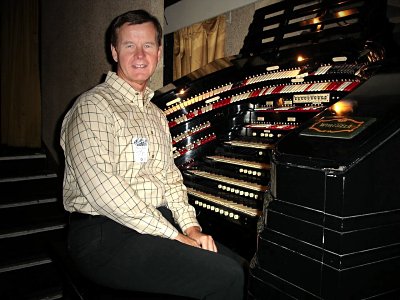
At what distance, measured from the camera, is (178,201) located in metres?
1.73

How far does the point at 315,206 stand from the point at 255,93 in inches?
48.5

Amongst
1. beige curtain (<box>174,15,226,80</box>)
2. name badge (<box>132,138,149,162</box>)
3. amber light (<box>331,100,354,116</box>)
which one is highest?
beige curtain (<box>174,15,226,80</box>)

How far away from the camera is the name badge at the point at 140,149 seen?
1488 millimetres

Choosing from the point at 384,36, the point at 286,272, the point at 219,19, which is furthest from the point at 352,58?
the point at 219,19

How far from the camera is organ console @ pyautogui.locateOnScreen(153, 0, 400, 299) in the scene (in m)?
0.92

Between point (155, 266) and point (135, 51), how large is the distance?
0.96 metres

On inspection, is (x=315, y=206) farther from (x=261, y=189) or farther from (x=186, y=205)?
(x=186, y=205)

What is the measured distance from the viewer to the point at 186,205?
1.72m

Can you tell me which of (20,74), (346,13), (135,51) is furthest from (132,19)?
(20,74)

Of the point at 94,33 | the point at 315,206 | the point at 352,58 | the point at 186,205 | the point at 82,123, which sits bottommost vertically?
the point at 186,205

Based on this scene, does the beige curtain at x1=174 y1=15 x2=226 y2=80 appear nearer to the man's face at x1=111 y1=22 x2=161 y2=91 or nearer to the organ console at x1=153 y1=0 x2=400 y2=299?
the organ console at x1=153 y1=0 x2=400 y2=299

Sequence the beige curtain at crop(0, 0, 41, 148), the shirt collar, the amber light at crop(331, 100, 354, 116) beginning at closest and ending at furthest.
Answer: the amber light at crop(331, 100, 354, 116) → the shirt collar → the beige curtain at crop(0, 0, 41, 148)

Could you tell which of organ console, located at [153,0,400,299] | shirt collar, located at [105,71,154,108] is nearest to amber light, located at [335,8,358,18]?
organ console, located at [153,0,400,299]

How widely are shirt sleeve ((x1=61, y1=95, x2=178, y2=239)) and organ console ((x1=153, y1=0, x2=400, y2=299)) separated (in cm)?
48
